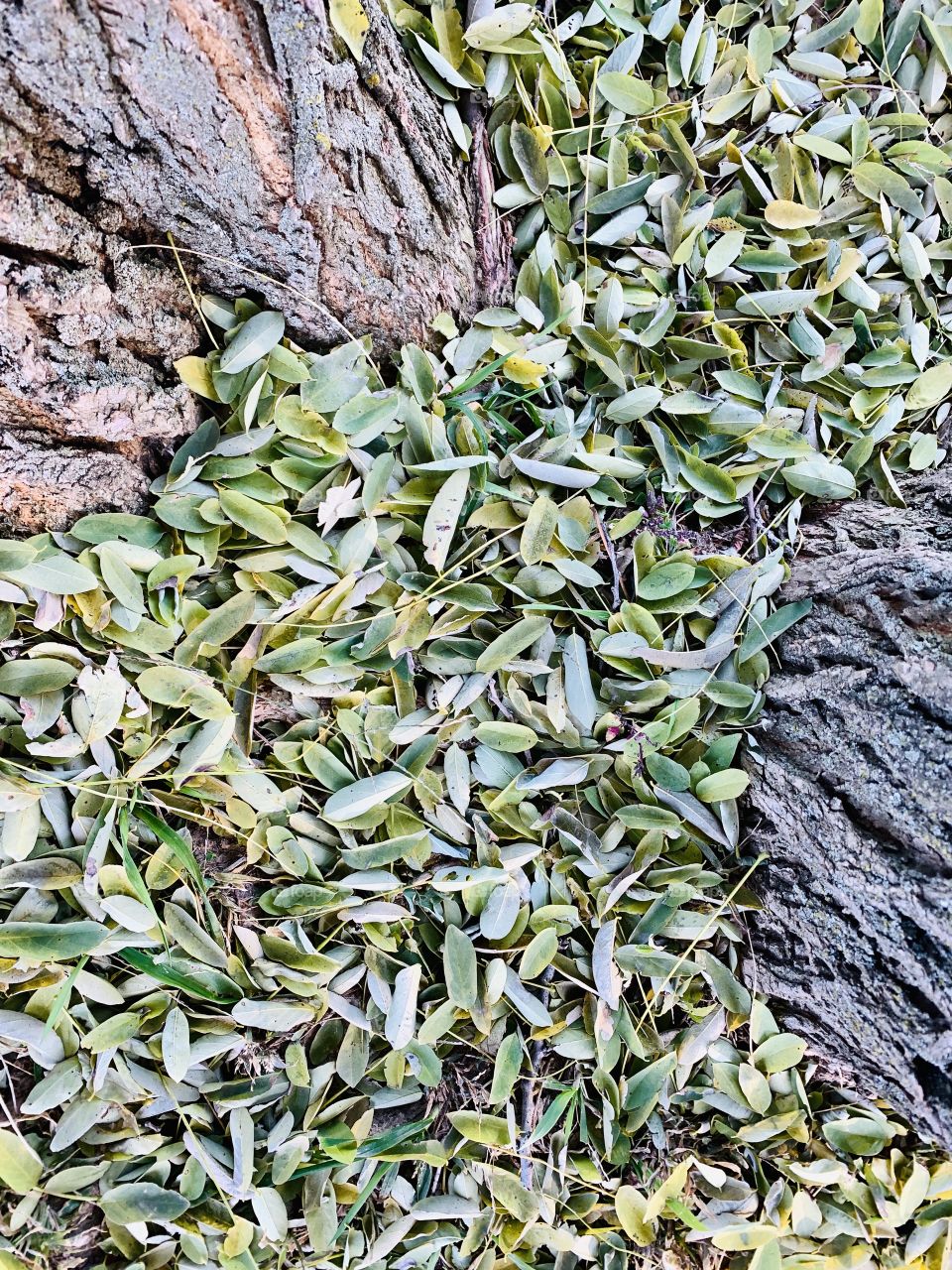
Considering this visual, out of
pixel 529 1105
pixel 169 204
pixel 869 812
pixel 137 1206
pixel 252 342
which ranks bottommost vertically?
pixel 529 1105

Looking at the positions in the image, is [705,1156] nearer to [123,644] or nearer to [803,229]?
[123,644]

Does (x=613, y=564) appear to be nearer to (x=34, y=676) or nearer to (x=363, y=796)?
(x=363, y=796)

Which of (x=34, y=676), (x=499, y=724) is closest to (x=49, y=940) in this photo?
(x=34, y=676)

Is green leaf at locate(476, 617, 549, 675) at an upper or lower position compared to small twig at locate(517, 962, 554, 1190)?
upper

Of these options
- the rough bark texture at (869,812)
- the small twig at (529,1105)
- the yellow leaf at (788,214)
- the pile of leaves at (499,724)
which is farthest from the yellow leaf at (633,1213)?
the yellow leaf at (788,214)

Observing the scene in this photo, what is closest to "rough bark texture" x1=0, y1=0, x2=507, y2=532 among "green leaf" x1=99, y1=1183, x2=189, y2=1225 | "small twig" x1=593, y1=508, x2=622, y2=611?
"small twig" x1=593, y1=508, x2=622, y2=611

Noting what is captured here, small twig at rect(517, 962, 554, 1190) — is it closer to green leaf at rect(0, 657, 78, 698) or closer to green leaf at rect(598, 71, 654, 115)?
green leaf at rect(0, 657, 78, 698)
